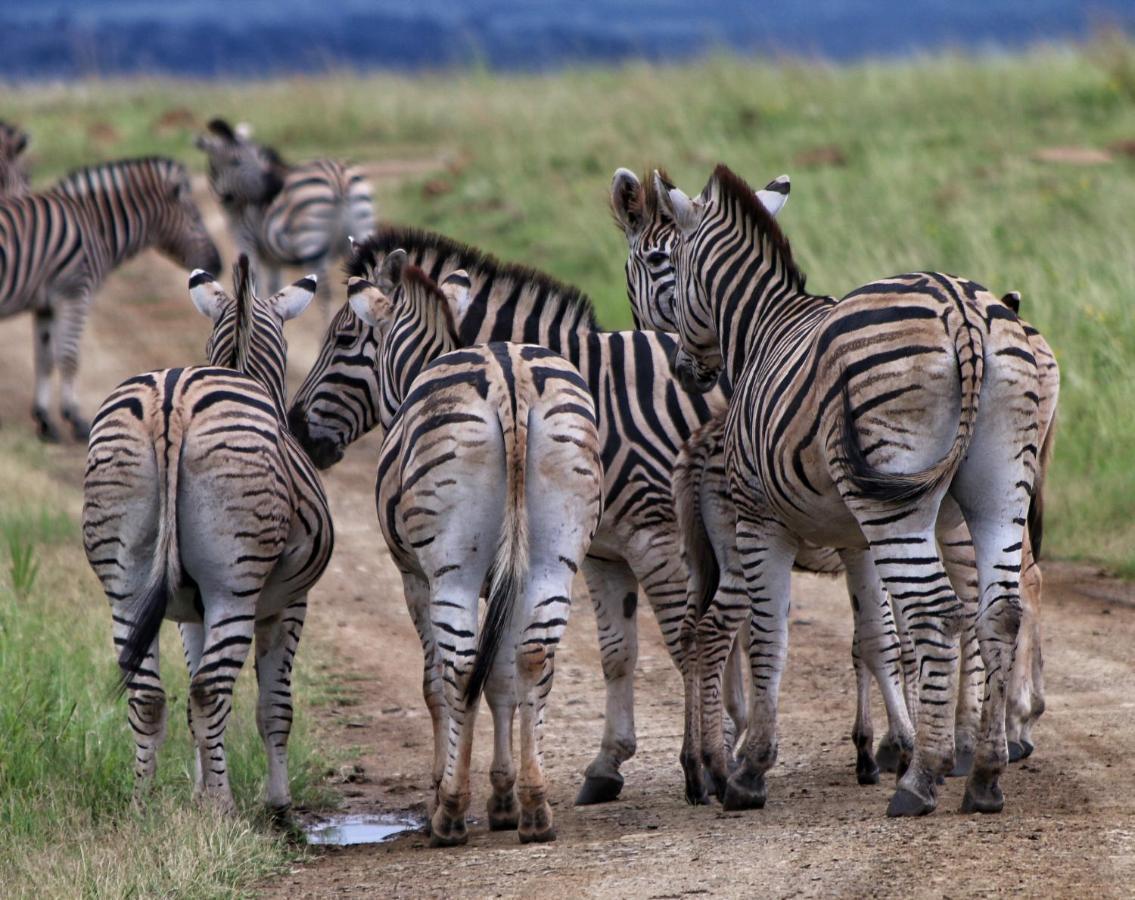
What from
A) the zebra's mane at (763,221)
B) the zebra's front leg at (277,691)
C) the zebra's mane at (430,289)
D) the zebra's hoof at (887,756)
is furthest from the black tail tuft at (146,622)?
the zebra's hoof at (887,756)

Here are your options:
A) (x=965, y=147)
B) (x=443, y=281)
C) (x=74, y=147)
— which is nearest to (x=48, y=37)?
(x=74, y=147)

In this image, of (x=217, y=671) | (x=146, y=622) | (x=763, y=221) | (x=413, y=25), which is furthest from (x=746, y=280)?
(x=413, y=25)

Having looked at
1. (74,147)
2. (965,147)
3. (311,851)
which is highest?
(74,147)

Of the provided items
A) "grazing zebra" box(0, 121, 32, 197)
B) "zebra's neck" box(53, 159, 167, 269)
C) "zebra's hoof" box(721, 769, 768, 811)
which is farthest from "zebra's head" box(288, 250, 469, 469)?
"grazing zebra" box(0, 121, 32, 197)

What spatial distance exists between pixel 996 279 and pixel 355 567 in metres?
5.03

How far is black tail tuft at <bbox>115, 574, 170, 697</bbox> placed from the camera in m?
5.20

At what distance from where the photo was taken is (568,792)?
6.21m

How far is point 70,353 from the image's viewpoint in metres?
12.8

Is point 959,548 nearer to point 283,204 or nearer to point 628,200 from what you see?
point 628,200

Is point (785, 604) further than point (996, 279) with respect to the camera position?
No

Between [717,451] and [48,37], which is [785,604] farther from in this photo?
[48,37]

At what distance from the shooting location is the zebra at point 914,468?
4969 mm

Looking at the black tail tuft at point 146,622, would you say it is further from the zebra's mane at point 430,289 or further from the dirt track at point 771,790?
the zebra's mane at point 430,289

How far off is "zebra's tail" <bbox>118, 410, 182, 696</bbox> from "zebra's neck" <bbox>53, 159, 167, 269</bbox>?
8.57 meters
